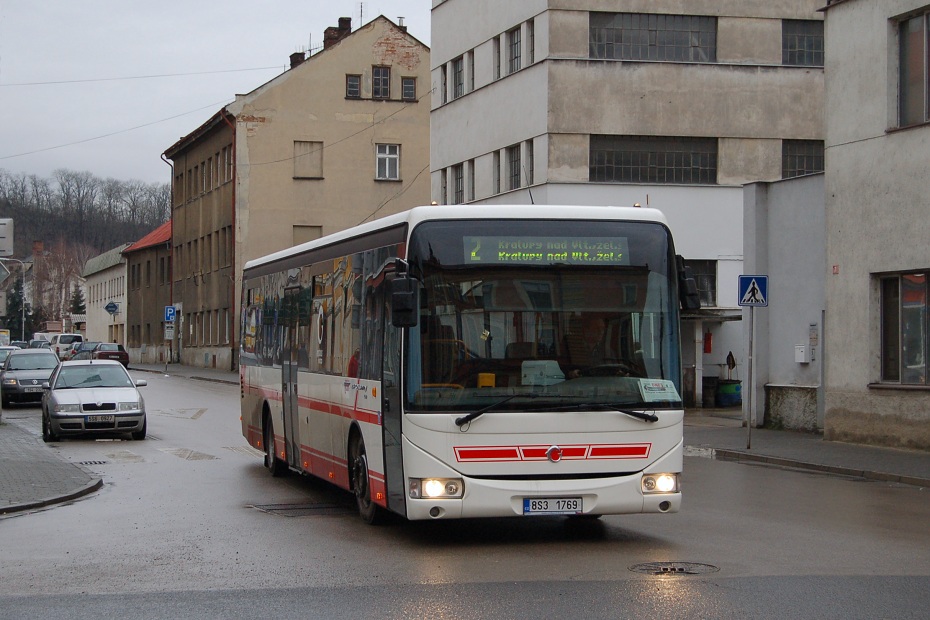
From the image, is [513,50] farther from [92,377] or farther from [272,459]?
[272,459]

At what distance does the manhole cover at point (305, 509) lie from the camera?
13.2 meters

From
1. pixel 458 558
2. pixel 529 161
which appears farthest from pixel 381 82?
pixel 458 558

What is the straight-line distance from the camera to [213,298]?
66.5 m

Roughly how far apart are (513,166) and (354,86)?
2589 cm

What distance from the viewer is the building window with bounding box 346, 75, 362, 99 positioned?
201 feet

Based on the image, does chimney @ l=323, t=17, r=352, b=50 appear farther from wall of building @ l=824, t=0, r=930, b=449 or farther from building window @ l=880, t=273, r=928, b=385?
building window @ l=880, t=273, r=928, b=385

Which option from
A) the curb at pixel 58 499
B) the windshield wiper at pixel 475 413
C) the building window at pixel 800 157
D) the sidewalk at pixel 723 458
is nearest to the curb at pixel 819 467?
the sidewalk at pixel 723 458

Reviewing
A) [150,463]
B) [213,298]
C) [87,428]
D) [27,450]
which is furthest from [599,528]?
[213,298]

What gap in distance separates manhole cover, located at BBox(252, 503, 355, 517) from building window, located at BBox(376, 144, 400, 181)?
159 ft

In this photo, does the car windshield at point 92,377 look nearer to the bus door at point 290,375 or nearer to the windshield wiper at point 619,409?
the bus door at point 290,375

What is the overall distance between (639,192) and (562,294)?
2535 centimetres

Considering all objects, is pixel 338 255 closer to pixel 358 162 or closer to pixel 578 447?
pixel 578 447

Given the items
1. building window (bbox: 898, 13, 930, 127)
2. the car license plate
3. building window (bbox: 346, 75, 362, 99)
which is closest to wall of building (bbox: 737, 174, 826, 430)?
building window (bbox: 898, 13, 930, 127)

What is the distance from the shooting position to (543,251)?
10.9m
